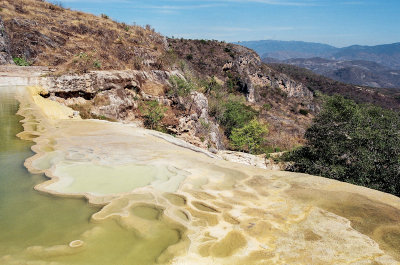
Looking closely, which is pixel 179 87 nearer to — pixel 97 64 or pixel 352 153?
pixel 97 64

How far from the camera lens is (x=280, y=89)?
98.7 meters

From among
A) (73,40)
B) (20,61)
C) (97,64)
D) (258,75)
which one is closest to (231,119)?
(73,40)

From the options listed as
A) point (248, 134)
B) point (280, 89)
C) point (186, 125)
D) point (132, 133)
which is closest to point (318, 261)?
point (132, 133)

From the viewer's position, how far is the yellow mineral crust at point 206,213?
4.09 metres

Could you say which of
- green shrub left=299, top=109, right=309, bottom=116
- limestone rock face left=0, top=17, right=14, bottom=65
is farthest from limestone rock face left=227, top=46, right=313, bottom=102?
limestone rock face left=0, top=17, right=14, bottom=65

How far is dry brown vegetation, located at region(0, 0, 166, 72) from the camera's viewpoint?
1923 centimetres

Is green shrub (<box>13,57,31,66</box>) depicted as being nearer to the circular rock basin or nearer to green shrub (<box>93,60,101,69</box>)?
green shrub (<box>93,60,101,69</box>)

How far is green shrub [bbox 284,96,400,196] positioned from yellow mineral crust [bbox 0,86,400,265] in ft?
33.6

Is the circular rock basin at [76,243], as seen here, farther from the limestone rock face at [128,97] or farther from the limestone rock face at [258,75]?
the limestone rock face at [258,75]

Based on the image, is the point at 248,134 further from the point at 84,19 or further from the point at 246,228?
the point at 246,228

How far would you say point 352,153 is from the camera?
1712 cm

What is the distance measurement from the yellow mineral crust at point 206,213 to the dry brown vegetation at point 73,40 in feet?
42.2

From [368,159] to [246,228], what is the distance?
13803mm

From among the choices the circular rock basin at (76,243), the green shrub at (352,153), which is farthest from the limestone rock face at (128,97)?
the circular rock basin at (76,243)
